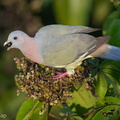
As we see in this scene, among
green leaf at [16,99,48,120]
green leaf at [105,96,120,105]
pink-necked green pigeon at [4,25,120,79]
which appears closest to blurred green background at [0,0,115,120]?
pink-necked green pigeon at [4,25,120,79]

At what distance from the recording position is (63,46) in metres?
3.16

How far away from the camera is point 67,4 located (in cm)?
427

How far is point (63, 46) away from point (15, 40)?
50cm

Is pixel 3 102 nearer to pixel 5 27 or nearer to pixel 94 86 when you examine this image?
pixel 5 27

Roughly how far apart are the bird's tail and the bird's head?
0.75m

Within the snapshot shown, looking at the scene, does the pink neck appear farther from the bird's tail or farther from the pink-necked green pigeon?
the bird's tail

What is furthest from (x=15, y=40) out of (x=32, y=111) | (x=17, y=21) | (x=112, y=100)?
(x=17, y=21)

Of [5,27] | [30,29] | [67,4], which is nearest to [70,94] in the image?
[67,4]

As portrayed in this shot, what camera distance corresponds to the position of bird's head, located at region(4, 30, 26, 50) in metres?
3.20

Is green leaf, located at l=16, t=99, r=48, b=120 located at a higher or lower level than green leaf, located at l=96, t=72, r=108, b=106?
lower

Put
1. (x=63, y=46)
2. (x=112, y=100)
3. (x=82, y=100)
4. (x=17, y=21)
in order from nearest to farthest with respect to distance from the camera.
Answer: (x=112, y=100) → (x=82, y=100) → (x=63, y=46) → (x=17, y=21)

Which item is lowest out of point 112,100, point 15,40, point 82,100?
point 82,100

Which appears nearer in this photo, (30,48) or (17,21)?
(30,48)

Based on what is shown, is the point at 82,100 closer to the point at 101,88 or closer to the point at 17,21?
the point at 101,88
